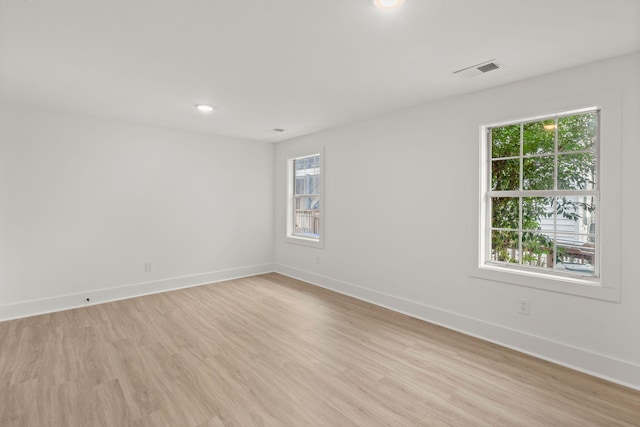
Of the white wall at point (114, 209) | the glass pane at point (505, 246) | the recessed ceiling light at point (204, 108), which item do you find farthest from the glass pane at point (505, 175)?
the white wall at point (114, 209)

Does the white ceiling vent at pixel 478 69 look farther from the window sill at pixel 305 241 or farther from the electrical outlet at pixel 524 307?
the window sill at pixel 305 241

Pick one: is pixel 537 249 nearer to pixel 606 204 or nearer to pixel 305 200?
pixel 606 204

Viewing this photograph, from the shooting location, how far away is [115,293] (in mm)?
4176

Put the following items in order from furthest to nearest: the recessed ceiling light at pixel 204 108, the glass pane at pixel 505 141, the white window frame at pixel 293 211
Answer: the white window frame at pixel 293 211 < the recessed ceiling light at pixel 204 108 < the glass pane at pixel 505 141

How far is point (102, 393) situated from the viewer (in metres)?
2.16

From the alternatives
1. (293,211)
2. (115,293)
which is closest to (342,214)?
(293,211)

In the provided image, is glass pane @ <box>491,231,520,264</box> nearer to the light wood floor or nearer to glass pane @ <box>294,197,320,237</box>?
the light wood floor

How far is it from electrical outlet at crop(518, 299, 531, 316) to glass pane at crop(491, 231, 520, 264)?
1.26 ft

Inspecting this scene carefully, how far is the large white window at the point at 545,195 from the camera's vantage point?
2.56 m

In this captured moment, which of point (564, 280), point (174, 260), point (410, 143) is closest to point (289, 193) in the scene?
point (174, 260)

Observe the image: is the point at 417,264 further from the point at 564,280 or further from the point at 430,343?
the point at 564,280

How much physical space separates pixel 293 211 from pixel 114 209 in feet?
9.07

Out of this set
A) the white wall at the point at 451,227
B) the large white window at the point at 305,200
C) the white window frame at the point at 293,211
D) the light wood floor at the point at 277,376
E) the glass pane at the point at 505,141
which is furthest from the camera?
the large white window at the point at 305,200

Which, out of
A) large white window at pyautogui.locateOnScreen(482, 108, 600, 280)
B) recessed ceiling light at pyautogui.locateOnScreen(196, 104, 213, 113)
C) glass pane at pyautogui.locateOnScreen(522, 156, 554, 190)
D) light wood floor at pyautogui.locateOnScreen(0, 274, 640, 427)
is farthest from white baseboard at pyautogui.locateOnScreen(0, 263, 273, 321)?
glass pane at pyautogui.locateOnScreen(522, 156, 554, 190)
